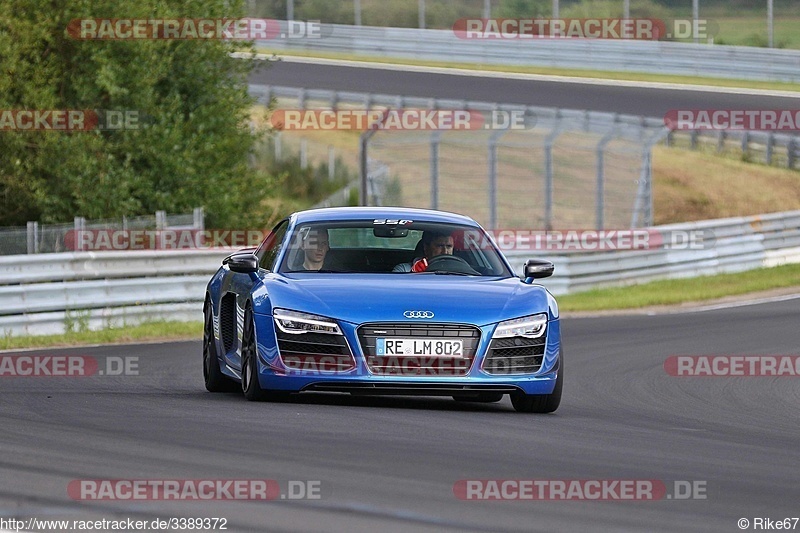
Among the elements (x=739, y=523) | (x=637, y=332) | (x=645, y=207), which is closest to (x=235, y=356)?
(x=739, y=523)

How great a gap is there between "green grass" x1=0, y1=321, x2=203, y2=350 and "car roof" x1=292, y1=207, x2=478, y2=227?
566 centimetres

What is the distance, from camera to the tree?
25812 mm

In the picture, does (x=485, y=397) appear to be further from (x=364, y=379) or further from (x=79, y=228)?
(x=79, y=228)

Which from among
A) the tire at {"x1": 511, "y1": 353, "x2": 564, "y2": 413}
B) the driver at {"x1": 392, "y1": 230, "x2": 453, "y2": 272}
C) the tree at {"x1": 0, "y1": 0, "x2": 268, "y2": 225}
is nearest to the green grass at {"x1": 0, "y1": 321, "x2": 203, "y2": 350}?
the driver at {"x1": 392, "y1": 230, "x2": 453, "y2": 272}

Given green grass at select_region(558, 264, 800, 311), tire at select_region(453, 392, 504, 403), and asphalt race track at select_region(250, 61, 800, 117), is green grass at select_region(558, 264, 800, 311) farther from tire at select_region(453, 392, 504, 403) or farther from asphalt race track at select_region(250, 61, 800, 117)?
tire at select_region(453, 392, 504, 403)

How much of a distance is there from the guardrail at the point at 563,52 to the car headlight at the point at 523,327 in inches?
1369

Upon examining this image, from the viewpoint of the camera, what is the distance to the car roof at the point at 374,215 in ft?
37.8

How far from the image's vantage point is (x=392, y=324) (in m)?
9.98

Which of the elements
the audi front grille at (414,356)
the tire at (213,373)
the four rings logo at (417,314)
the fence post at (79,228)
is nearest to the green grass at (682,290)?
the fence post at (79,228)

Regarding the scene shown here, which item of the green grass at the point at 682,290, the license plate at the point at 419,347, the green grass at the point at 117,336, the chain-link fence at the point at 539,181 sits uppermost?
the license plate at the point at 419,347

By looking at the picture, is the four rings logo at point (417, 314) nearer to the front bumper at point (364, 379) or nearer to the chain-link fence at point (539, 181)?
the front bumper at point (364, 379)

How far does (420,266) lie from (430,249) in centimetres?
20

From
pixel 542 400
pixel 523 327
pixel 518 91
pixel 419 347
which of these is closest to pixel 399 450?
pixel 419 347

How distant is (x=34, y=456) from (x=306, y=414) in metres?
2.21
